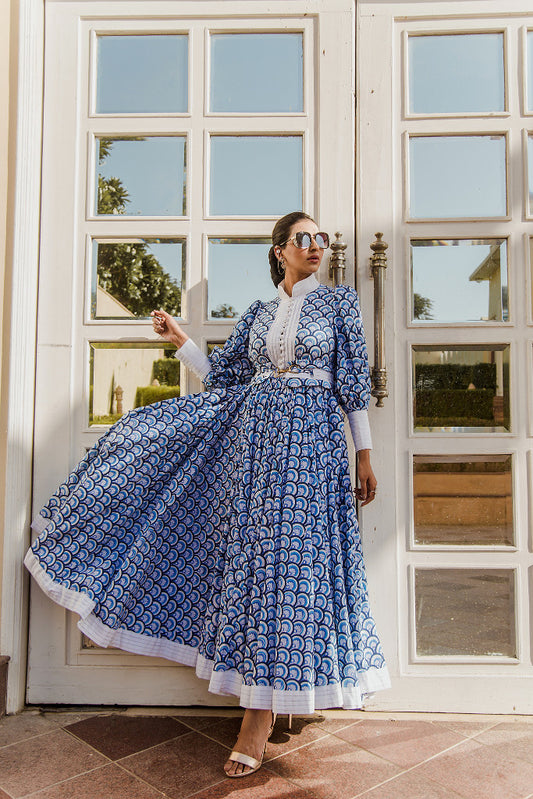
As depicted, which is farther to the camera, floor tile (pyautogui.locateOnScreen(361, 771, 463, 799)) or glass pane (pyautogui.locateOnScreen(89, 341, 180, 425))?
glass pane (pyautogui.locateOnScreen(89, 341, 180, 425))

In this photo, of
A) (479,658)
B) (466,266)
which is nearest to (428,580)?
(479,658)

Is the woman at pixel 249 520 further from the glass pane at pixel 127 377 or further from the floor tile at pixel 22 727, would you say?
the floor tile at pixel 22 727

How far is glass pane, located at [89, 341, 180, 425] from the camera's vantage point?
240cm

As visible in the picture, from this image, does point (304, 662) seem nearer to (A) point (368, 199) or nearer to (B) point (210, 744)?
(B) point (210, 744)

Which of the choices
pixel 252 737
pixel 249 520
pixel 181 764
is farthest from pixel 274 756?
pixel 249 520

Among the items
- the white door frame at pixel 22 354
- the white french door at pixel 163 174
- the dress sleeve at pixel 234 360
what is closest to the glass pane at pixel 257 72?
the white french door at pixel 163 174

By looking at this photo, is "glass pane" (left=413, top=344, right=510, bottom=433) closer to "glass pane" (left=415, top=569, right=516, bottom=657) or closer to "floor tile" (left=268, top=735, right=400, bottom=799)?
"glass pane" (left=415, top=569, right=516, bottom=657)

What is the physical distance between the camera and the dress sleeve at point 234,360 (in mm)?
2230

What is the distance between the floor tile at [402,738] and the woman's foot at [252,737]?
31 centimetres

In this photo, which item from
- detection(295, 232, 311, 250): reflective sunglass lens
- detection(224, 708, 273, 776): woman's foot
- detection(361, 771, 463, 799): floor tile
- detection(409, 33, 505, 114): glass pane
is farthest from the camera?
detection(409, 33, 505, 114): glass pane

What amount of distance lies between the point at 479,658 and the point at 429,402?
0.91 m

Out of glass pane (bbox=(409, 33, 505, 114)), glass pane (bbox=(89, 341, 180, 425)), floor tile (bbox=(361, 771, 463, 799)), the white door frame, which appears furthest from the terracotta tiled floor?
glass pane (bbox=(409, 33, 505, 114))

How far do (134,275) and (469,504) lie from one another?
4.86 ft

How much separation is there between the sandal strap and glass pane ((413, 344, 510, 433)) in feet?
3.90
